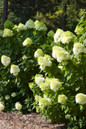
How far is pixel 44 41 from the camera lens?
4543mm

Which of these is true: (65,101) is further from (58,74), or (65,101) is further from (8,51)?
(8,51)

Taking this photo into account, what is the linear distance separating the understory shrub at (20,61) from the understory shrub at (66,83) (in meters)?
0.93

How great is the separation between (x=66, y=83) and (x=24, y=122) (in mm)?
1274

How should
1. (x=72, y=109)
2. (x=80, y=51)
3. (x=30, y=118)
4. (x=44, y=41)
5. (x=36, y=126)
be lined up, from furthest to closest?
(x=44, y=41) < (x=30, y=118) < (x=36, y=126) < (x=72, y=109) < (x=80, y=51)

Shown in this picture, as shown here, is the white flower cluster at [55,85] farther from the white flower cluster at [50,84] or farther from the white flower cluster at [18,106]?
the white flower cluster at [18,106]

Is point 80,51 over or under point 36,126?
over

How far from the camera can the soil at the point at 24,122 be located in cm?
379

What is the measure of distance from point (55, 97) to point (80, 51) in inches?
30.3

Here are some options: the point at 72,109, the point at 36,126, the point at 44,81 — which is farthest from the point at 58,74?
the point at 36,126

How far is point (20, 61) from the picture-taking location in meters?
4.59

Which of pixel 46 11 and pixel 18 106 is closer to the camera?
pixel 18 106

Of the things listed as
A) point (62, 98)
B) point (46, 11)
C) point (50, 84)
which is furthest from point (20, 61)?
point (46, 11)

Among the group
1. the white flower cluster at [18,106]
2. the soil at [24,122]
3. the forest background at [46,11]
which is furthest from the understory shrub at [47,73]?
the forest background at [46,11]

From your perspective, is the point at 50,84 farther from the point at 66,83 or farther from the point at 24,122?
the point at 24,122
